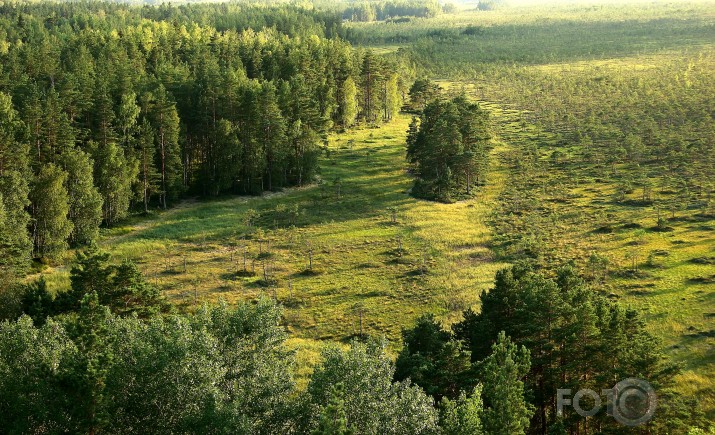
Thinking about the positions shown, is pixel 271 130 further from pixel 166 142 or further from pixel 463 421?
pixel 463 421

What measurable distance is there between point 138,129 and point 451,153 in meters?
46.6

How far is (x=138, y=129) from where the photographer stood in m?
88.1

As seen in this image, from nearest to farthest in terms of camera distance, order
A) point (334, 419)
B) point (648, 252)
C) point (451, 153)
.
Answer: point (334, 419) < point (648, 252) < point (451, 153)

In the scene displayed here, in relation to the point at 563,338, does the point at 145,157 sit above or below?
above

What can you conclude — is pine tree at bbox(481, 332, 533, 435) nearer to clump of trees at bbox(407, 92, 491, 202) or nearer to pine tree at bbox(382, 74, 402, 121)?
clump of trees at bbox(407, 92, 491, 202)

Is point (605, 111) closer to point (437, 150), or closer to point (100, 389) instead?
point (437, 150)

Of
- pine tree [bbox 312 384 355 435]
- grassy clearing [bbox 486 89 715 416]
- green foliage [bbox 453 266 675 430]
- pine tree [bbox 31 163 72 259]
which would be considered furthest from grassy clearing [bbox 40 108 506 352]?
pine tree [bbox 312 384 355 435]

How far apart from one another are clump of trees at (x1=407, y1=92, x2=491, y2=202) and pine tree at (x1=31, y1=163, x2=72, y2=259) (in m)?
50.3

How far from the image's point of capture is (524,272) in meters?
47.3

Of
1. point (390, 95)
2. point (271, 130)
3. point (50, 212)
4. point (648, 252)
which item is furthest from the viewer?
point (390, 95)

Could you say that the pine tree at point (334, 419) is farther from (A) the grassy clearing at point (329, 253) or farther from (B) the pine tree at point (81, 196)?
(B) the pine tree at point (81, 196)

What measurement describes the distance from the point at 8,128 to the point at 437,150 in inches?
2309

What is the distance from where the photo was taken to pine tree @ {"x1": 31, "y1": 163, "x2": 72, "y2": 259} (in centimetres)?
7138

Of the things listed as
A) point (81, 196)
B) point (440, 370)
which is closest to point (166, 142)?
point (81, 196)
